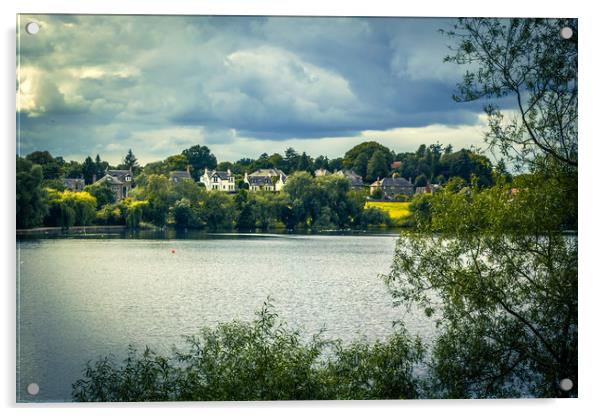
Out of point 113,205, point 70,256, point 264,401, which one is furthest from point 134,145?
point 264,401

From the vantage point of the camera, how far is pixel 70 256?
693 centimetres

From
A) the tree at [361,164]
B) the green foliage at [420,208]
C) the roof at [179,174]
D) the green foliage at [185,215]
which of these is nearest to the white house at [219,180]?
the roof at [179,174]

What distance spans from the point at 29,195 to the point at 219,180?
1.69 meters

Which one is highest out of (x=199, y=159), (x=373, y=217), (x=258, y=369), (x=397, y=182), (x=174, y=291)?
(x=199, y=159)

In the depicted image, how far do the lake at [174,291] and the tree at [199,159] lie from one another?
716 millimetres

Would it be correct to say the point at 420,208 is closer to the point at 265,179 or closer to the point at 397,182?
the point at 397,182

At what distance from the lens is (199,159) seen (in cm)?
691

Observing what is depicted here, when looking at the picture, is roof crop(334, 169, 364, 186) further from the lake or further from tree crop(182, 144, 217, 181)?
tree crop(182, 144, 217, 181)

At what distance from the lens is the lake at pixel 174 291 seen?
6371mm

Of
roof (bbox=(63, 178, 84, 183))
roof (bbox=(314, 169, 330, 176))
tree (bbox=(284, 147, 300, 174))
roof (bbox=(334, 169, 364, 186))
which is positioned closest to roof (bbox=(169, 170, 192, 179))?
roof (bbox=(63, 178, 84, 183))

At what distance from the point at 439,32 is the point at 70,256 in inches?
153

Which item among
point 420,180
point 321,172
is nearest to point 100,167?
point 321,172

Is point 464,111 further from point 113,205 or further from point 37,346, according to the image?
point 37,346

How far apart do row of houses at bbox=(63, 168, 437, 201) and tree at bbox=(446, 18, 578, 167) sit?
89cm
